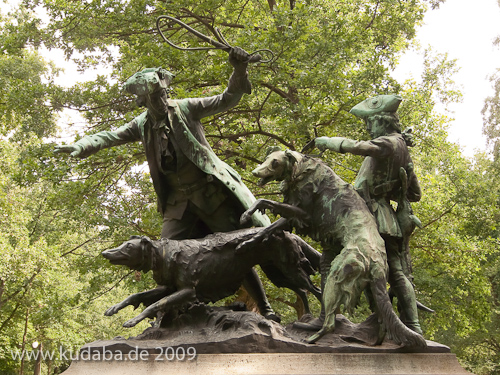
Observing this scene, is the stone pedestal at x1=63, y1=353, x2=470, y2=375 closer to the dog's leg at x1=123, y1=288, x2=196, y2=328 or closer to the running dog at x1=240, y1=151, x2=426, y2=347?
the running dog at x1=240, y1=151, x2=426, y2=347

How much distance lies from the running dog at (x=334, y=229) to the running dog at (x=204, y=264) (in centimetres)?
30

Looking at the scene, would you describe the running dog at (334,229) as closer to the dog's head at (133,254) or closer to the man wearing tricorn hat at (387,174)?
the man wearing tricorn hat at (387,174)

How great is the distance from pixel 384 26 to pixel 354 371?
39.5 feet

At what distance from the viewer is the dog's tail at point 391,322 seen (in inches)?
180

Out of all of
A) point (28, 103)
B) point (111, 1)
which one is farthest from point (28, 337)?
point (111, 1)

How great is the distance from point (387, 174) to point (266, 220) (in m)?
1.45

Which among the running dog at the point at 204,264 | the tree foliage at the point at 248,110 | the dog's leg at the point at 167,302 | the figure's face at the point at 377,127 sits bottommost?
the dog's leg at the point at 167,302

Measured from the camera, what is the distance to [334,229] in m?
4.99

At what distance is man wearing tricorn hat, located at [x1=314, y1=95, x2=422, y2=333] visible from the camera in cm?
510

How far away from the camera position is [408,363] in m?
4.64

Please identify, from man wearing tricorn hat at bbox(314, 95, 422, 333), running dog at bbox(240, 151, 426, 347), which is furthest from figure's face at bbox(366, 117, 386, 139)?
running dog at bbox(240, 151, 426, 347)

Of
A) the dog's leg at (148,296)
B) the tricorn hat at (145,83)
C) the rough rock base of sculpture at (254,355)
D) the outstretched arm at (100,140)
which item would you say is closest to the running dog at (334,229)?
the rough rock base of sculpture at (254,355)

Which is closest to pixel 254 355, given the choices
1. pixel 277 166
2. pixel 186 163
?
pixel 277 166

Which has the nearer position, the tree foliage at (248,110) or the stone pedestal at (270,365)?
the stone pedestal at (270,365)
